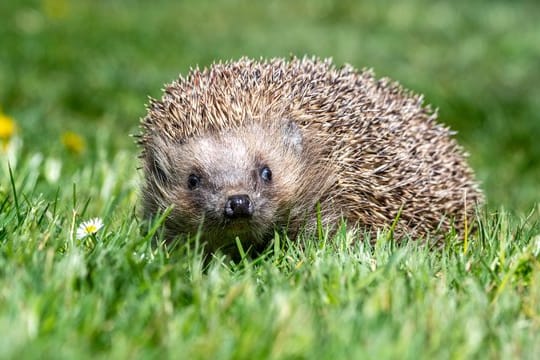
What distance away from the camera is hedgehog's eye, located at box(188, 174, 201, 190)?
13.8 feet

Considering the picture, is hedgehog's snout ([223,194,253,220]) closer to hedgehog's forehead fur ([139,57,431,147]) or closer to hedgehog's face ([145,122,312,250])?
hedgehog's face ([145,122,312,250])

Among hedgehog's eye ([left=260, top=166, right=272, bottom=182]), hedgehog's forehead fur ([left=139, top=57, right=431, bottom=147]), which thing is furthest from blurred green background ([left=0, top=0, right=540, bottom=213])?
hedgehog's eye ([left=260, top=166, right=272, bottom=182])

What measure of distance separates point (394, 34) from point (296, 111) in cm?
769

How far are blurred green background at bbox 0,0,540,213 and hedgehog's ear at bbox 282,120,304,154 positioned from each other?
1.38 meters

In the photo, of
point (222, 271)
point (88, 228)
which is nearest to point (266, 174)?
point (88, 228)

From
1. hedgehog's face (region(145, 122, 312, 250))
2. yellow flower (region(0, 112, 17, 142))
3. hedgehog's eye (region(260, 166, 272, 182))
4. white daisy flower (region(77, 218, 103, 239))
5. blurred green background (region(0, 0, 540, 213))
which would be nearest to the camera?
white daisy flower (region(77, 218, 103, 239))

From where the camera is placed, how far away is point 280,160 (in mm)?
4336

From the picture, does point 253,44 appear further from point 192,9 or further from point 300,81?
point 300,81

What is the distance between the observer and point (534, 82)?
9414mm

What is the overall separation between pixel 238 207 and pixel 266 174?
17.9 inches

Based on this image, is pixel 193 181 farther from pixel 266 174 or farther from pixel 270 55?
pixel 270 55

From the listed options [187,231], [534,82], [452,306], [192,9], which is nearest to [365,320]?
[452,306]

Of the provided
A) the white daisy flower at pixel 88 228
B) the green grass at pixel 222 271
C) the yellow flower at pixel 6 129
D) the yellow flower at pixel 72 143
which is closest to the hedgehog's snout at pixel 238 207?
the green grass at pixel 222 271

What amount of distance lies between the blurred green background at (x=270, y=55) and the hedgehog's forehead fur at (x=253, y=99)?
1161mm
